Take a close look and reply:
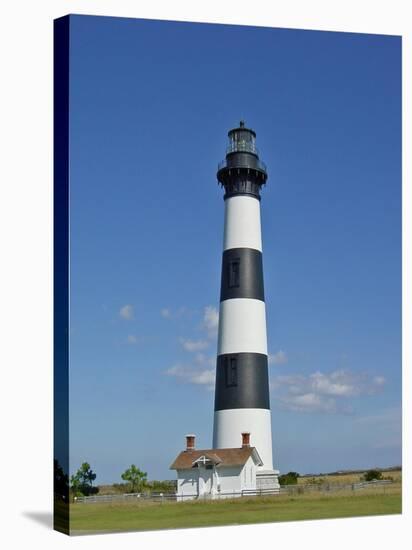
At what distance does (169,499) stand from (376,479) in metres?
4.13

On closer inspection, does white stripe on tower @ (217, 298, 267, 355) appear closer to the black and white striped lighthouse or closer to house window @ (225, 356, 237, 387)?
the black and white striped lighthouse

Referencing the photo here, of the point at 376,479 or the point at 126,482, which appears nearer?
the point at 126,482

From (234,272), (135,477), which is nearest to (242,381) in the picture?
(234,272)

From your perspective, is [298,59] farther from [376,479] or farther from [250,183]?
[376,479]

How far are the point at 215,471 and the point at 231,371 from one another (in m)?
2.14

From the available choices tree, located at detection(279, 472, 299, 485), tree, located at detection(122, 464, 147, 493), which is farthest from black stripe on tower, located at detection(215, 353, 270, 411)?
tree, located at detection(122, 464, 147, 493)

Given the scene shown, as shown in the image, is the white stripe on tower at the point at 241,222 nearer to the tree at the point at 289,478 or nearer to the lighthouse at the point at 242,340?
the lighthouse at the point at 242,340

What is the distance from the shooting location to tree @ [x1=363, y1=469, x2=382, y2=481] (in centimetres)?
2676

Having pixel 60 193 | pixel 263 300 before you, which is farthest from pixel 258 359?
pixel 60 193

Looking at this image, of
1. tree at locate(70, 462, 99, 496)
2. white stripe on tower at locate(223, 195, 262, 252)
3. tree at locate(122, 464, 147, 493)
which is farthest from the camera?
white stripe on tower at locate(223, 195, 262, 252)

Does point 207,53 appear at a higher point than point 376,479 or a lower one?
higher

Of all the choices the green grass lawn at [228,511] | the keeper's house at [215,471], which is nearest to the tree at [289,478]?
the green grass lawn at [228,511]

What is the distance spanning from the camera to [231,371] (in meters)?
27.3

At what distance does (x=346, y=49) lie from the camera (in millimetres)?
26906
